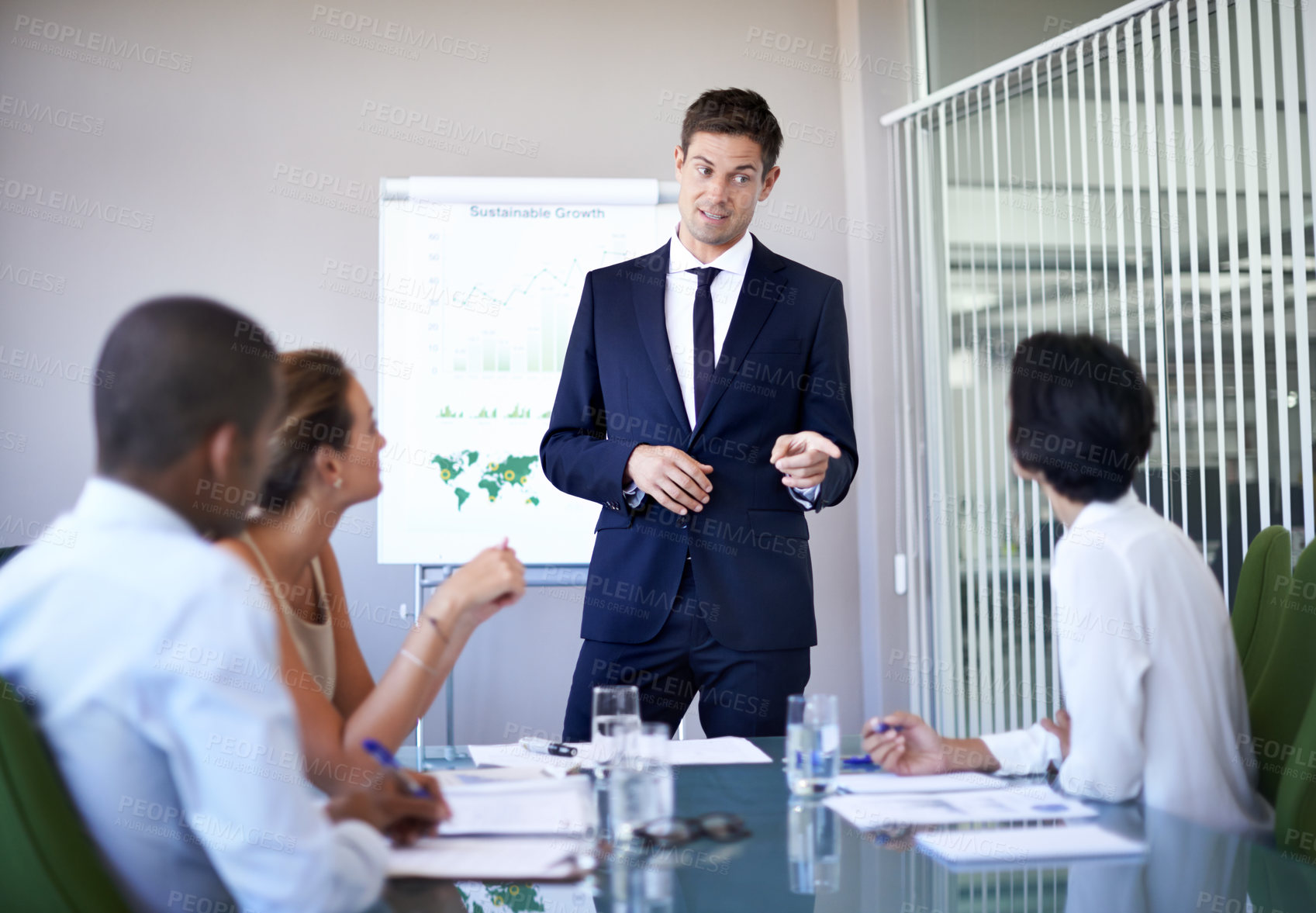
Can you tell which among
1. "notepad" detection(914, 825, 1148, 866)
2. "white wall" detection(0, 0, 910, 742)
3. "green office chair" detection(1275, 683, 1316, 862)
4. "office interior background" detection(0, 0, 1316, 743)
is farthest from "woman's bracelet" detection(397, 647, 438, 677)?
"white wall" detection(0, 0, 910, 742)

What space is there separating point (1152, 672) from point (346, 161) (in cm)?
358

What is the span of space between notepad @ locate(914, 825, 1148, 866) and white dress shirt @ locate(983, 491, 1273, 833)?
10 centimetres

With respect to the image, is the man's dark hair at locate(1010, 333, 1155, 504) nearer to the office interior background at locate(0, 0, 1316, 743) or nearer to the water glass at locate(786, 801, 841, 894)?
the water glass at locate(786, 801, 841, 894)

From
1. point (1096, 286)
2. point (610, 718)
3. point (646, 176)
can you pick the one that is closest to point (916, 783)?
point (610, 718)

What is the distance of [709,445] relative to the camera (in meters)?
2.25

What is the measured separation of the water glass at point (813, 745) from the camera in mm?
1529

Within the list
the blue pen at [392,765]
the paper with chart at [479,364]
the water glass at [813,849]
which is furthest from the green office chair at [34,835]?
the paper with chart at [479,364]

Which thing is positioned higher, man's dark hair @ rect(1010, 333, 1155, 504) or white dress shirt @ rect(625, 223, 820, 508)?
white dress shirt @ rect(625, 223, 820, 508)

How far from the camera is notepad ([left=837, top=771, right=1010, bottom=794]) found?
4.95 ft

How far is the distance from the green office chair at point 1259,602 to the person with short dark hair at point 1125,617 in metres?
0.34

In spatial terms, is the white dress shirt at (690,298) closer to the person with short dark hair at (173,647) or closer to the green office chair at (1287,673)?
the green office chair at (1287,673)

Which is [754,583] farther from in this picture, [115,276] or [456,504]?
[115,276]

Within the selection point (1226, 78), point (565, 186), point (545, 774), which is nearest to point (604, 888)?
point (545, 774)

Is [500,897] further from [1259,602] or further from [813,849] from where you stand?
[1259,602]
